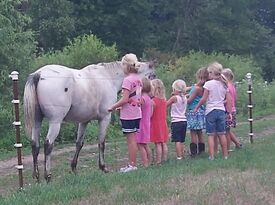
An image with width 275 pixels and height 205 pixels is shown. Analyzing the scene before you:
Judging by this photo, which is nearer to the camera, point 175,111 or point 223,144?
point 223,144

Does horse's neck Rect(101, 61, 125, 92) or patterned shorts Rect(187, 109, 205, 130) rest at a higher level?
horse's neck Rect(101, 61, 125, 92)

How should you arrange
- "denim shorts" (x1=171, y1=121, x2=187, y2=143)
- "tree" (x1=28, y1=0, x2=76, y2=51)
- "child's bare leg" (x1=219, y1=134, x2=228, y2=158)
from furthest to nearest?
"tree" (x1=28, y1=0, x2=76, y2=51), "denim shorts" (x1=171, y1=121, x2=187, y2=143), "child's bare leg" (x1=219, y1=134, x2=228, y2=158)

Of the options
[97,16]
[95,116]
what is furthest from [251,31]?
[95,116]

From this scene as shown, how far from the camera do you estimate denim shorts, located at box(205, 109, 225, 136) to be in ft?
42.3

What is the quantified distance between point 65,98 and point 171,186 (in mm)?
2863

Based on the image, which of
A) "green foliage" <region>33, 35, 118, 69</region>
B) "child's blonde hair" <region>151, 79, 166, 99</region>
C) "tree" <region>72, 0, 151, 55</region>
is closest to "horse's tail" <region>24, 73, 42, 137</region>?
"child's blonde hair" <region>151, 79, 166, 99</region>

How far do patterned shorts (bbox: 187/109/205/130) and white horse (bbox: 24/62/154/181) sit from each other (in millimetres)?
1573

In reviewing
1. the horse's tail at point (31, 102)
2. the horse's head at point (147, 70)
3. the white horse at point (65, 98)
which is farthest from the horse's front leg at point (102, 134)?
Answer: the horse's tail at point (31, 102)

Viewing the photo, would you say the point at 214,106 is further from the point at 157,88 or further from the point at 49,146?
the point at 49,146

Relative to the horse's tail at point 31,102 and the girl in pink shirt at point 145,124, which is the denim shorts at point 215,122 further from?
the horse's tail at point 31,102

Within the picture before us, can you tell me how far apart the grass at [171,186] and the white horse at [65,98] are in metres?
0.88

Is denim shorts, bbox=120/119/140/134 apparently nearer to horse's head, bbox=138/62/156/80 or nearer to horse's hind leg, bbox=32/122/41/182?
horse's hind leg, bbox=32/122/41/182

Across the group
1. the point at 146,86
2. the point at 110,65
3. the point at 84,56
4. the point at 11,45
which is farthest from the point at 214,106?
the point at 84,56

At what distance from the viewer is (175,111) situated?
1338cm
